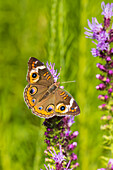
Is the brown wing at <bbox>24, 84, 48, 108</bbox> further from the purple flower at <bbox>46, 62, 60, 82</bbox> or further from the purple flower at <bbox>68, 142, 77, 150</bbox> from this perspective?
the purple flower at <bbox>68, 142, 77, 150</bbox>

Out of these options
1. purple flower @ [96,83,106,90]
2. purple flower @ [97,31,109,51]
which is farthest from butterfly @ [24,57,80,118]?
purple flower @ [97,31,109,51]

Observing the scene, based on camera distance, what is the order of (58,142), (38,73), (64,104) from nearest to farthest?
1. (58,142)
2. (64,104)
3. (38,73)

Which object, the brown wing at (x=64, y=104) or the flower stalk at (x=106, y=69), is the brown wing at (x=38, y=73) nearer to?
the brown wing at (x=64, y=104)

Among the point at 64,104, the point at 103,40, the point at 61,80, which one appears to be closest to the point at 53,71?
the point at 61,80

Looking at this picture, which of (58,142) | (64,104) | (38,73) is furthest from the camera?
(38,73)

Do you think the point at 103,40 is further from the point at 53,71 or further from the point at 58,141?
the point at 58,141

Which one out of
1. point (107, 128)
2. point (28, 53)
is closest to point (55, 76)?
point (107, 128)
